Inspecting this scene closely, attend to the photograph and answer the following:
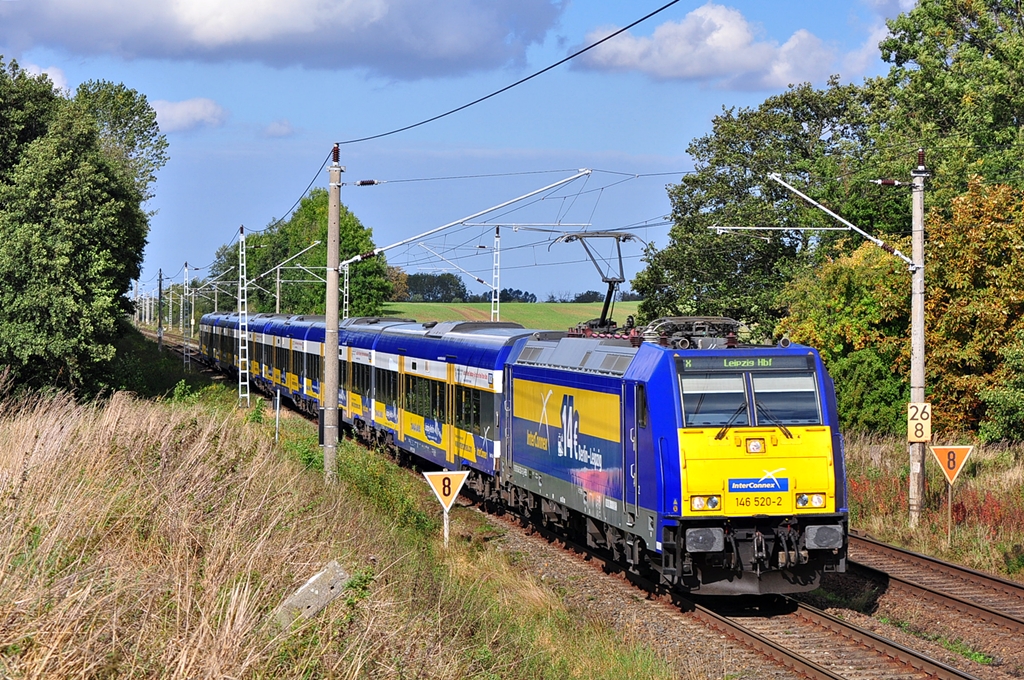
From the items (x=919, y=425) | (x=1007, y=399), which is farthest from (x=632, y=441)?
(x=1007, y=399)

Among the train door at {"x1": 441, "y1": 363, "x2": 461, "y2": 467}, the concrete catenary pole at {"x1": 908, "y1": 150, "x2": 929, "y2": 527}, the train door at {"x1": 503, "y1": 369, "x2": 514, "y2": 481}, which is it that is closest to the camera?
the train door at {"x1": 503, "y1": 369, "x2": 514, "y2": 481}

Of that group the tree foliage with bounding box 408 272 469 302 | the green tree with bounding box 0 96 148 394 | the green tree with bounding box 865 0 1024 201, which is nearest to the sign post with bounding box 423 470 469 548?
the green tree with bounding box 0 96 148 394

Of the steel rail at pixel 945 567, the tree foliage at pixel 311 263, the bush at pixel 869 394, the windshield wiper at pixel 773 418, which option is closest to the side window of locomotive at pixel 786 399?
Answer: the windshield wiper at pixel 773 418

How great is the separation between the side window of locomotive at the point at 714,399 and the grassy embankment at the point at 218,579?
8.44ft

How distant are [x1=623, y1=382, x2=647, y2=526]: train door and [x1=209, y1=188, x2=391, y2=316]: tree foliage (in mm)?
68705

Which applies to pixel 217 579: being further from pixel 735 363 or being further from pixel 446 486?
pixel 446 486

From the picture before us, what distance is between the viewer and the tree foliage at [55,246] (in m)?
31.5

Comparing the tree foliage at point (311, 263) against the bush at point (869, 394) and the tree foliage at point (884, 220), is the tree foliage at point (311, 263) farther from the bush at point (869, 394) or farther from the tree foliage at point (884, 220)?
the bush at point (869, 394)

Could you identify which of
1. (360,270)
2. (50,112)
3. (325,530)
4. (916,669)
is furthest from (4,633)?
(360,270)

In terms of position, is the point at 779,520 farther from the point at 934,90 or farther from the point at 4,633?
the point at 934,90

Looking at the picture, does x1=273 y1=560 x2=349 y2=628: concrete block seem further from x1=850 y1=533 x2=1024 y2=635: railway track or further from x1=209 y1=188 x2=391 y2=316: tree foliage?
x1=209 y1=188 x2=391 y2=316: tree foliage

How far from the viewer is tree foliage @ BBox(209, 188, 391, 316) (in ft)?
315

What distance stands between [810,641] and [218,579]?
7.29m

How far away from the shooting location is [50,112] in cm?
3591
